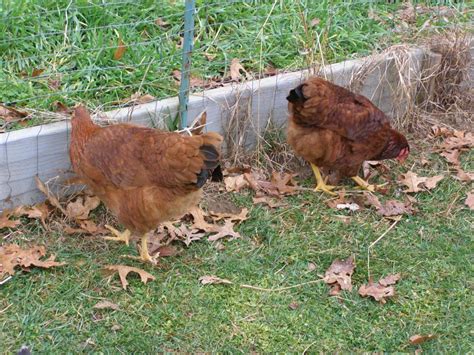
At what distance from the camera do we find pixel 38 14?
493 cm

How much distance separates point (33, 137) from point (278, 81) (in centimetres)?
189

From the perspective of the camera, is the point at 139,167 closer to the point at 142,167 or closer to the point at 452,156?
the point at 142,167

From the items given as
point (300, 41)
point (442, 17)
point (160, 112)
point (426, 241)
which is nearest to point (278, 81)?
point (300, 41)

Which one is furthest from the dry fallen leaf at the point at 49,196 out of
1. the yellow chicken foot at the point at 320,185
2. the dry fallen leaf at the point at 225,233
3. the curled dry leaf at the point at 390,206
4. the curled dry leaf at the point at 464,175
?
the curled dry leaf at the point at 464,175

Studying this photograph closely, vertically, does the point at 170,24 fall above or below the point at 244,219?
above

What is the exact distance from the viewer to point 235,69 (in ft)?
17.8

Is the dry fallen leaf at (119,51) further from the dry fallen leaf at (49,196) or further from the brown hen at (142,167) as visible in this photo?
the dry fallen leaf at (49,196)

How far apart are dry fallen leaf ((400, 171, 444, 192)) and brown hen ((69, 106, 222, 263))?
185 cm

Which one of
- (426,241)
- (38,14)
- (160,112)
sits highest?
(38,14)

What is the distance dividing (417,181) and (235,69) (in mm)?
1596

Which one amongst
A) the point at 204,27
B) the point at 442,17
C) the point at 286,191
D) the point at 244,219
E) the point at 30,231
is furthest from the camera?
the point at 442,17

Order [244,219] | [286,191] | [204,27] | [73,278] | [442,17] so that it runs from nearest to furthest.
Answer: [73,278] < [244,219] < [286,191] < [204,27] < [442,17]

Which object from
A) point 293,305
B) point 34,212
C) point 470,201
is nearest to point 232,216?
point 293,305

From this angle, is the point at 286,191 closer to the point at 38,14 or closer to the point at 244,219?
the point at 244,219
